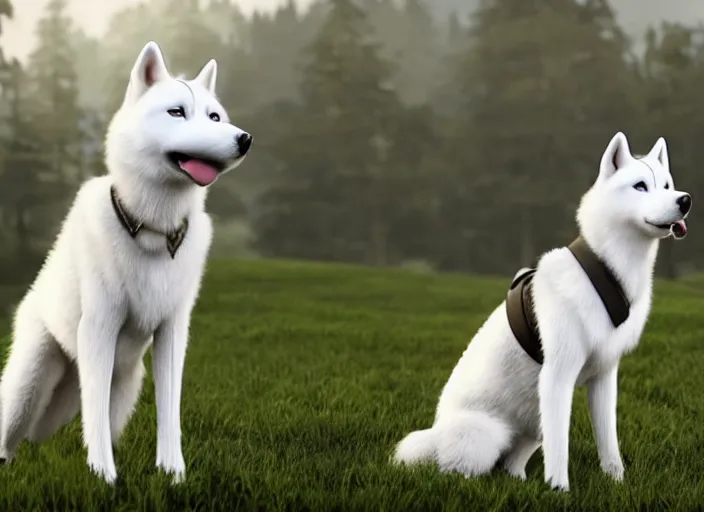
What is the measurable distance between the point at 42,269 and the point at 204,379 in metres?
4.10

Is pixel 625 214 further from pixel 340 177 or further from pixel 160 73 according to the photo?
pixel 340 177

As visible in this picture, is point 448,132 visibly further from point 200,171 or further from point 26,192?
point 200,171

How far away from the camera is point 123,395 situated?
4391 millimetres

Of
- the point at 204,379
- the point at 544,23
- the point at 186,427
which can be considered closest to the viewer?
the point at 186,427

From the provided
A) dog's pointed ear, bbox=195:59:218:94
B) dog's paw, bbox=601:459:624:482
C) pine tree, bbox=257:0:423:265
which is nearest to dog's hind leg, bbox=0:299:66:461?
dog's pointed ear, bbox=195:59:218:94

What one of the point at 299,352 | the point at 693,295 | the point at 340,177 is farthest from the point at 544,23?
the point at 299,352

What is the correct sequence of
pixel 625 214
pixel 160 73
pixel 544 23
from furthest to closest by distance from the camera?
pixel 544 23 → pixel 625 214 → pixel 160 73

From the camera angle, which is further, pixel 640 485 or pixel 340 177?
pixel 340 177

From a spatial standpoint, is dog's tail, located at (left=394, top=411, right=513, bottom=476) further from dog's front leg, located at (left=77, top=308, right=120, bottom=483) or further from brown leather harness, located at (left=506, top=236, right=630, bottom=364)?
dog's front leg, located at (left=77, top=308, right=120, bottom=483)

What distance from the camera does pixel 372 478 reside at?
4.30 metres

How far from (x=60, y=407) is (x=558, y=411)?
2865 millimetres

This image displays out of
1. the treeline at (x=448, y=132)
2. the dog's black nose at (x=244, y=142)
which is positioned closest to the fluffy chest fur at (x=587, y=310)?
the dog's black nose at (x=244, y=142)

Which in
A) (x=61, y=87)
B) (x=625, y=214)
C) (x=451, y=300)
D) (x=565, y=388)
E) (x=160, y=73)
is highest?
(x=61, y=87)

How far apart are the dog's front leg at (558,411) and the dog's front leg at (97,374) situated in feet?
7.46
